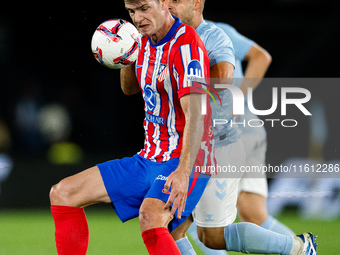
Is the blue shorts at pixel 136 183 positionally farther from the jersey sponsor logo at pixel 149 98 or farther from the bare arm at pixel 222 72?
the bare arm at pixel 222 72

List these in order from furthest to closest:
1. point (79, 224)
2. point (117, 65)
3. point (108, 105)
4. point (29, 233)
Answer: point (108, 105), point (29, 233), point (117, 65), point (79, 224)

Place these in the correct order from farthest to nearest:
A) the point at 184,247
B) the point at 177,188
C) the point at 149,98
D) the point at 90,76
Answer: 1. the point at 90,76
2. the point at 184,247
3. the point at 149,98
4. the point at 177,188

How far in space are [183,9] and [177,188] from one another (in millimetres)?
1373

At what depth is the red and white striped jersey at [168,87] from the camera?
9.34 feet

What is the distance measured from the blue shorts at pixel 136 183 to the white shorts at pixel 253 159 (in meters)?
1.17

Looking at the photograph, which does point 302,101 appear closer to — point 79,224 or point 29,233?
point 29,233

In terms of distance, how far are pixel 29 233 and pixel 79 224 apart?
102 inches

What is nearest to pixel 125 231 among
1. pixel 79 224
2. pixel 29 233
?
pixel 29 233

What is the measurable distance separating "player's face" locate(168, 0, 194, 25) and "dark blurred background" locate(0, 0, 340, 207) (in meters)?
2.88

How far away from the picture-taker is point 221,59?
3340mm

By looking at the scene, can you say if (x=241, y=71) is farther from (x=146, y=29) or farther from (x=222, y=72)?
(x=146, y=29)

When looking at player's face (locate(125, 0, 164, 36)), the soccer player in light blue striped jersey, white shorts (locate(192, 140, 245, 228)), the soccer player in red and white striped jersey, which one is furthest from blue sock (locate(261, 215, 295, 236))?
player's face (locate(125, 0, 164, 36))

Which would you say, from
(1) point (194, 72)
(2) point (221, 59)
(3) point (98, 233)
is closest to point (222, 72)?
(2) point (221, 59)

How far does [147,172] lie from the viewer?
9.62 ft
